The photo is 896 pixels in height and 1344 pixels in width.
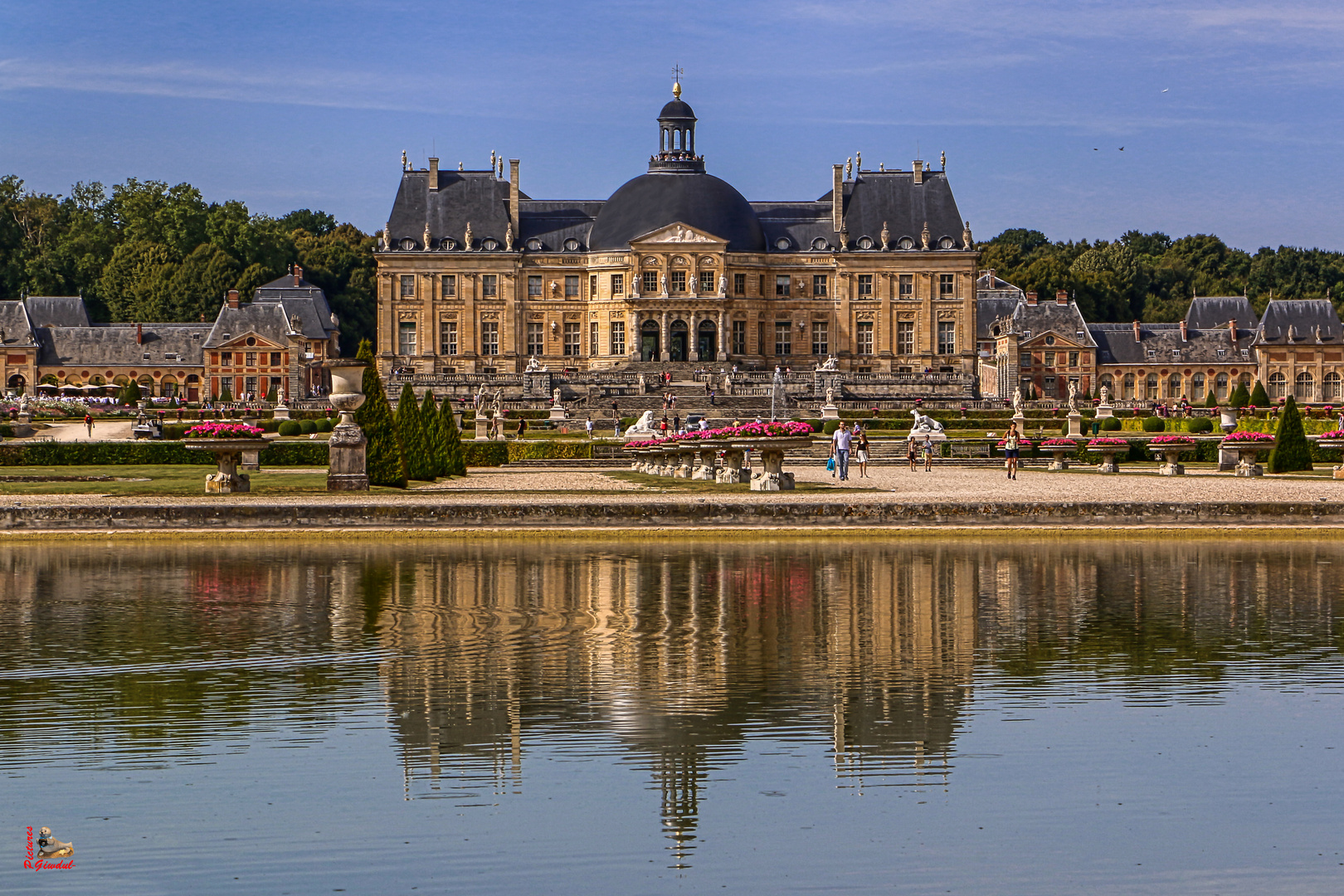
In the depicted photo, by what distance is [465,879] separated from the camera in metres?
9.36

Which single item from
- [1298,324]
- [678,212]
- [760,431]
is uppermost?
[678,212]

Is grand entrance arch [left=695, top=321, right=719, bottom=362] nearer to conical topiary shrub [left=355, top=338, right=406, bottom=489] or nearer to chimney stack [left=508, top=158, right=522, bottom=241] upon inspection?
chimney stack [left=508, top=158, right=522, bottom=241]

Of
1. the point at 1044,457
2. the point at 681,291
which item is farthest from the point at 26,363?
the point at 1044,457

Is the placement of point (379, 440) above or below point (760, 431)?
below

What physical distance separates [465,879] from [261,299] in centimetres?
9967

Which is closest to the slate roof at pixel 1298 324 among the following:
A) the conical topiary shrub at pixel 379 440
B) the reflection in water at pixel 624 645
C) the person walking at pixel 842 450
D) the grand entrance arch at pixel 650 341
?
the grand entrance arch at pixel 650 341

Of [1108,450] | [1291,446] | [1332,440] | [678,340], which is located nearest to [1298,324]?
[678,340]

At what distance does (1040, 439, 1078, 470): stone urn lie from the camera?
45.0m

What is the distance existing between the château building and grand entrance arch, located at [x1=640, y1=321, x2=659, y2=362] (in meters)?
0.07

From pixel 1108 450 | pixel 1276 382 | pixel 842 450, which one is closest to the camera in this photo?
pixel 842 450

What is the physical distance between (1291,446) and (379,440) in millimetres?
22092

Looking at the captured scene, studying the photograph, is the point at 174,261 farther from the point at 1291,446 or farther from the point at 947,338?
the point at 1291,446

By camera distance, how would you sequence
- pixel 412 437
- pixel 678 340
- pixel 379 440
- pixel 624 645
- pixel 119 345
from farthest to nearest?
pixel 119 345, pixel 678 340, pixel 412 437, pixel 379 440, pixel 624 645

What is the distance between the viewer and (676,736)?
12.4 meters
